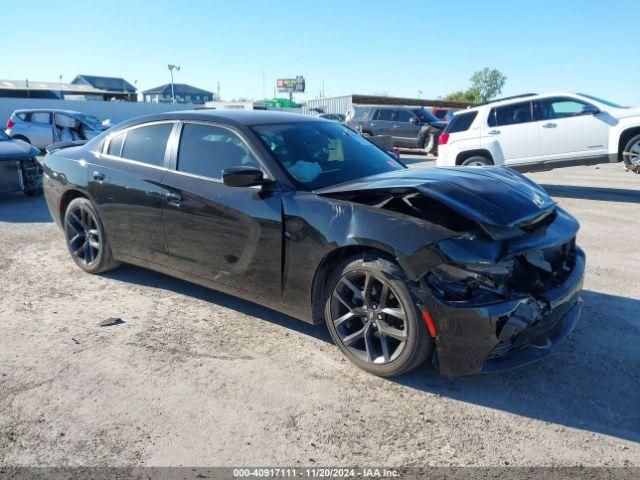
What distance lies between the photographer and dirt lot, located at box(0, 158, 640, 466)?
254 cm

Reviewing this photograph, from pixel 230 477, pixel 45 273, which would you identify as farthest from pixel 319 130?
pixel 45 273

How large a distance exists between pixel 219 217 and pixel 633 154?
29.2 feet

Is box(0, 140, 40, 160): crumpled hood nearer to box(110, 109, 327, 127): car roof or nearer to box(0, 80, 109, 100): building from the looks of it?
box(110, 109, 327, 127): car roof

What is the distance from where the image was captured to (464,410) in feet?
9.41

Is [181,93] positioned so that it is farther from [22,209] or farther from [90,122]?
[22,209]

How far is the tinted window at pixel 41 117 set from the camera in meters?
17.4

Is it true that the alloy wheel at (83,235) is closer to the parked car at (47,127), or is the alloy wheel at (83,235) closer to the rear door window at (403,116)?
A: the parked car at (47,127)

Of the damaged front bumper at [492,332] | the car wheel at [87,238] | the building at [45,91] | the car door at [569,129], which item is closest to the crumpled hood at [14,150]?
the car wheel at [87,238]

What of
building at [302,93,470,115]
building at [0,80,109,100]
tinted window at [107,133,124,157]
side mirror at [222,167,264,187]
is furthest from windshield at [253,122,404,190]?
building at [0,80,109,100]

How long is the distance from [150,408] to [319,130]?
2.57 metres

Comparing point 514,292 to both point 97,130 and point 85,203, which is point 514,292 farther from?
point 97,130

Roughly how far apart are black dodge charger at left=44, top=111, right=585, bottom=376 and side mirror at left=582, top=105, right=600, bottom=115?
6.99m

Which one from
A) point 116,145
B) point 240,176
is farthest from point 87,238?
point 240,176

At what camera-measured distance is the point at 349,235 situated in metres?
3.14
